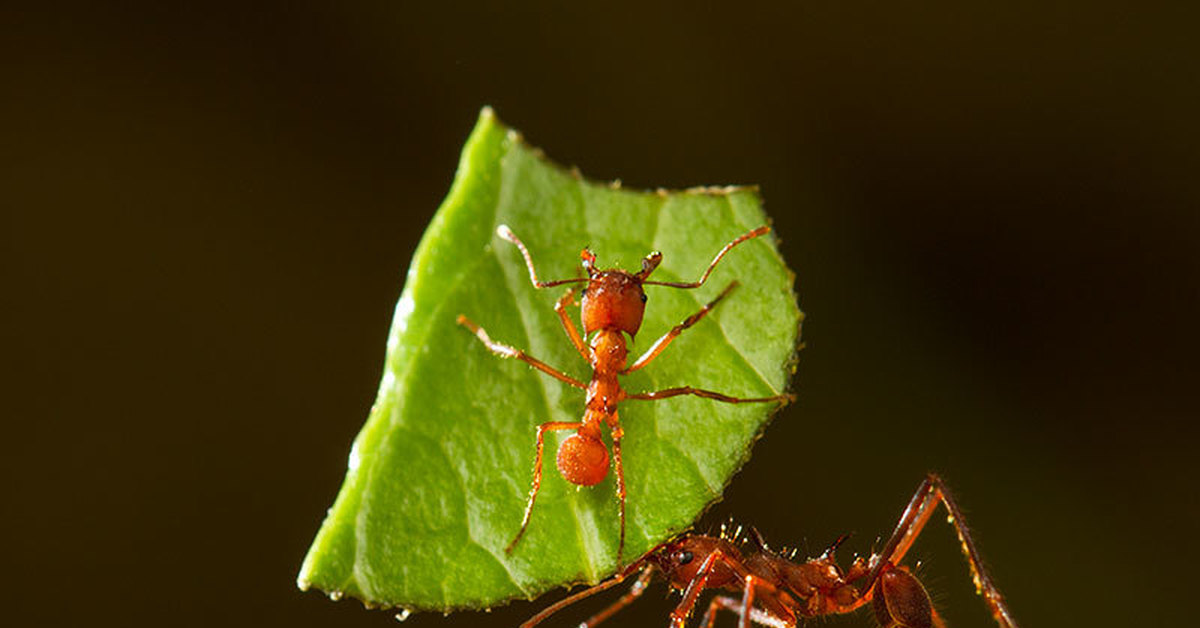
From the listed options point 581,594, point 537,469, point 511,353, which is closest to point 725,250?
point 511,353

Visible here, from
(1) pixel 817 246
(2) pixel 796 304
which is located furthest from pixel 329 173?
(2) pixel 796 304

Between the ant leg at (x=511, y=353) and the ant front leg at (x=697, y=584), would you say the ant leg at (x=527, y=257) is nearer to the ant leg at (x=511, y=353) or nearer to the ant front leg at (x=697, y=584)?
the ant leg at (x=511, y=353)

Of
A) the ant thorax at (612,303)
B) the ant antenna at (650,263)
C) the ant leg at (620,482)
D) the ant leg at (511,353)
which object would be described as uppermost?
the ant antenna at (650,263)

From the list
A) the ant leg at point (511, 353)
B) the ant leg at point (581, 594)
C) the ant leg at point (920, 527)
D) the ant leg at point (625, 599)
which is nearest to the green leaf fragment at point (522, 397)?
the ant leg at point (511, 353)

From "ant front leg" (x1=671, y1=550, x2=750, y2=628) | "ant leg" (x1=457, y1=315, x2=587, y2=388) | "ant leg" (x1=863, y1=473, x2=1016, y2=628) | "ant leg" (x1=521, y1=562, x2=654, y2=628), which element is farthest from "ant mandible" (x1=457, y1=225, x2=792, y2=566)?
"ant leg" (x1=863, y1=473, x2=1016, y2=628)

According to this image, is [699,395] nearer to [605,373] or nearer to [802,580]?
Result: [605,373]

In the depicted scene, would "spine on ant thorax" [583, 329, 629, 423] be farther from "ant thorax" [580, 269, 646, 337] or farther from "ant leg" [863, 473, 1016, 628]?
"ant leg" [863, 473, 1016, 628]

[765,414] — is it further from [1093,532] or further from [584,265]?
[1093,532]
